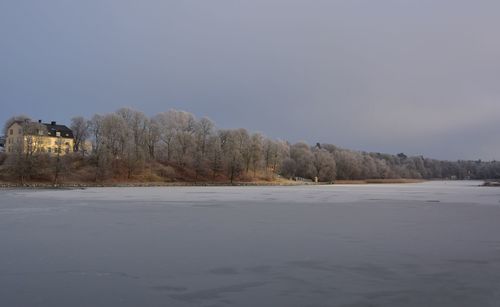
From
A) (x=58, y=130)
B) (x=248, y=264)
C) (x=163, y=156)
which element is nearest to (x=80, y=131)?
(x=58, y=130)

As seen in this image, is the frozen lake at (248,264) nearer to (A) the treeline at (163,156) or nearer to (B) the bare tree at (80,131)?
(A) the treeline at (163,156)

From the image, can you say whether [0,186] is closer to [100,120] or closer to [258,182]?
[100,120]

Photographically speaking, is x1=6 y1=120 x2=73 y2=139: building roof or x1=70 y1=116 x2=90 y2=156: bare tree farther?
x1=6 y1=120 x2=73 y2=139: building roof

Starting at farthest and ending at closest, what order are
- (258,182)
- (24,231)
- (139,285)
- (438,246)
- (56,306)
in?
(258,182)
(24,231)
(438,246)
(139,285)
(56,306)

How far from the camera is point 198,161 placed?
8450 centimetres

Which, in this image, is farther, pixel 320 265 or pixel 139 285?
pixel 320 265

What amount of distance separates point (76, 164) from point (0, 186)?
17.4m

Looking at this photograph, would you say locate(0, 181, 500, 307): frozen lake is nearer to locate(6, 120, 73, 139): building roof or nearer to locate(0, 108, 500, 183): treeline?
locate(0, 108, 500, 183): treeline

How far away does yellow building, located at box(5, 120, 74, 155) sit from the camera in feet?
218

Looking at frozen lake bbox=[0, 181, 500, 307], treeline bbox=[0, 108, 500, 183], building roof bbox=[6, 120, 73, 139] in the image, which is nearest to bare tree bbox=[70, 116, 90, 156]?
treeline bbox=[0, 108, 500, 183]

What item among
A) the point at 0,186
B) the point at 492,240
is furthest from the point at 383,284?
the point at 0,186

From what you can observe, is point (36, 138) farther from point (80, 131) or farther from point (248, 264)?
point (248, 264)

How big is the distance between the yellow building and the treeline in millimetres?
1627

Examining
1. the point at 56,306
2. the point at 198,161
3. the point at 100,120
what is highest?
the point at 100,120
